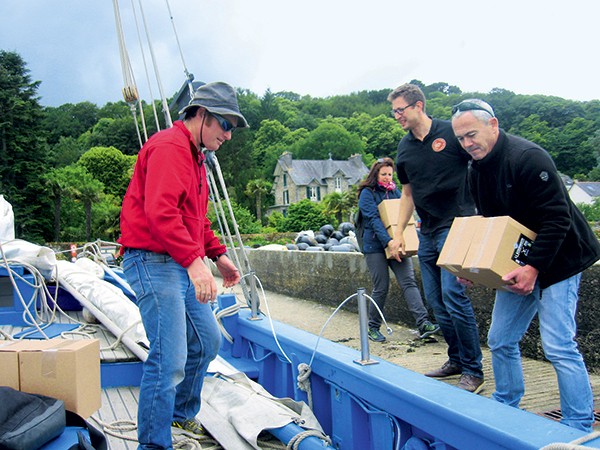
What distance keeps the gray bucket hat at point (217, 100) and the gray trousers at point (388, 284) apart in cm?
346

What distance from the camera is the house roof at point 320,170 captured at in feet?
280

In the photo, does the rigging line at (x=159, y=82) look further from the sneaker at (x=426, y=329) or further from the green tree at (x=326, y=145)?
the green tree at (x=326, y=145)

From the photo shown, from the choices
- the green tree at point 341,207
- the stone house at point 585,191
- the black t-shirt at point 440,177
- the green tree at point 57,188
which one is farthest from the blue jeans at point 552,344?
the stone house at point 585,191

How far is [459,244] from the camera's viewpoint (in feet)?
10.5

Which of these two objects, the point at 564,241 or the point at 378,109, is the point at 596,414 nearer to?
the point at 564,241

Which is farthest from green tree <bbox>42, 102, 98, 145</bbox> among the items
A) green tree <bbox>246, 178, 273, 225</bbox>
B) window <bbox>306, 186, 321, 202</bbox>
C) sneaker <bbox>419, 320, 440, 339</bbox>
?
sneaker <bbox>419, 320, 440, 339</bbox>

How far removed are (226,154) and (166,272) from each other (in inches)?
3068

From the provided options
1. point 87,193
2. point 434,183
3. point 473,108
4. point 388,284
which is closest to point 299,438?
point 473,108

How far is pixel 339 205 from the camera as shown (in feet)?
156

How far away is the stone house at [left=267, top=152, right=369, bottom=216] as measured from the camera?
84625 millimetres

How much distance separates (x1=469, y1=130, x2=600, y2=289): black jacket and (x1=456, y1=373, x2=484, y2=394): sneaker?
1247 mm

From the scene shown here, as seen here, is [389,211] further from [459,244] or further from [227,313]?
[459,244]

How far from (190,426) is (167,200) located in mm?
1374

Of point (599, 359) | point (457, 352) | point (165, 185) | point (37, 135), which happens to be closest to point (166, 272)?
point (165, 185)
